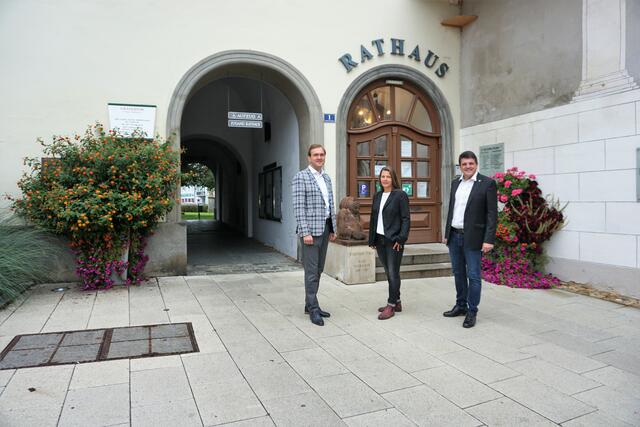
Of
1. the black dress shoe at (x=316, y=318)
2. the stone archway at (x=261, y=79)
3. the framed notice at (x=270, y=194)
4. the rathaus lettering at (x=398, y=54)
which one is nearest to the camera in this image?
the black dress shoe at (x=316, y=318)

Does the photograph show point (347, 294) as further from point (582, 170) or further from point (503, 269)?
point (582, 170)

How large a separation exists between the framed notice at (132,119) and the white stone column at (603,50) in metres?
6.21

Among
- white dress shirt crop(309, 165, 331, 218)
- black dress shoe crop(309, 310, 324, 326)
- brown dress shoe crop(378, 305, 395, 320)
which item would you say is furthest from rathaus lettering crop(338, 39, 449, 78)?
black dress shoe crop(309, 310, 324, 326)

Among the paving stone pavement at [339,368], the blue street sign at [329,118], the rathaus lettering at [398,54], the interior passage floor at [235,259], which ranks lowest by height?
the paving stone pavement at [339,368]

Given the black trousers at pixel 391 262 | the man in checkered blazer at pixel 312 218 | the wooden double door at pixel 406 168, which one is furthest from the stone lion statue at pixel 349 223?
the man in checkered blazer at pixel 312 218

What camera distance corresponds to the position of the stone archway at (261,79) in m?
7.19

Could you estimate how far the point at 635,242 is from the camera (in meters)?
5.91

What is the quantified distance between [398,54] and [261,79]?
8.33 ft

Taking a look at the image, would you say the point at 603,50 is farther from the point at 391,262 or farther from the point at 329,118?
the point at 391,262

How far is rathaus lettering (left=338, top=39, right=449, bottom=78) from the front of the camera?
8.12m

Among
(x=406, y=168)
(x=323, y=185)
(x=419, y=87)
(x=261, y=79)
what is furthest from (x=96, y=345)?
(x=419, y=87)

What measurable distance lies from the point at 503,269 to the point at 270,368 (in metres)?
4.59

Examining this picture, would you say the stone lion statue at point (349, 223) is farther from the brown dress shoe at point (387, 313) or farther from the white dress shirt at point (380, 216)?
the brown dress shoe at point (387, 313)

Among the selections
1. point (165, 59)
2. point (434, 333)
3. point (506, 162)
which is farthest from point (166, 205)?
point (506, 162)
